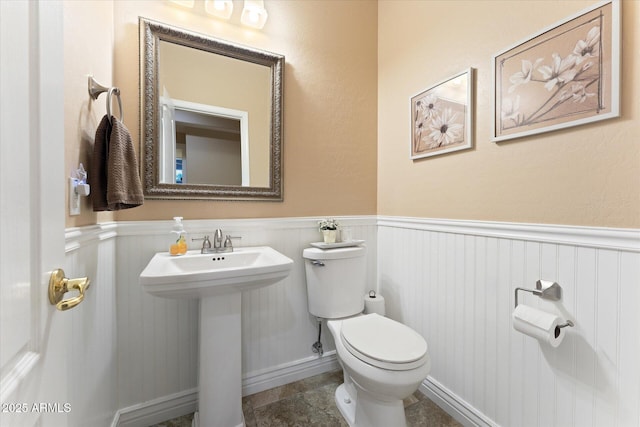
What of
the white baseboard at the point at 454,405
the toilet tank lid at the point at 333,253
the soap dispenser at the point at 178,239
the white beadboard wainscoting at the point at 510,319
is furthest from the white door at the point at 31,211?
the white baseboard at the point at 454,405

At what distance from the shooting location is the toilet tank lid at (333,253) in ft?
5.23

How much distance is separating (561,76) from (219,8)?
1675mm

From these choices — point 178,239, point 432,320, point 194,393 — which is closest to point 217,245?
point 178,239

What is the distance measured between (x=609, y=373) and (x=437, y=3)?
6.21 feet

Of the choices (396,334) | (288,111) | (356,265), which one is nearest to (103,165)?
(288,111)

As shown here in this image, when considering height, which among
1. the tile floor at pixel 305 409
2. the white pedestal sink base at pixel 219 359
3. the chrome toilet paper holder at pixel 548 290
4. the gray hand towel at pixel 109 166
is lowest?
the tile floor at pixel 305 409

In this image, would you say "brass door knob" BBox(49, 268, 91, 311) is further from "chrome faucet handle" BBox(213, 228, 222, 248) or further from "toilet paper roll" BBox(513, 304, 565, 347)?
"toilet paper roll" BBox(513, 304, 565, 347)

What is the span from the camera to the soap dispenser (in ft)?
4.38

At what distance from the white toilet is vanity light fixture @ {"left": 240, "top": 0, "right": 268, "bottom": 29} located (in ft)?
4.60

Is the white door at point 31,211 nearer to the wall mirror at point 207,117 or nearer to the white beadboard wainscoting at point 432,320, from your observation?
the white beadboard wainscoting at point 432,320

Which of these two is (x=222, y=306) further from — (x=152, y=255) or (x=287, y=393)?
(x=287, y=393)

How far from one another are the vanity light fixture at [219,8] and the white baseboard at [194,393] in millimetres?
2105

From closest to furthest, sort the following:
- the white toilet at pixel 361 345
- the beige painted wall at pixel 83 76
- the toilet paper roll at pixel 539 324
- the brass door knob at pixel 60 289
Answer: the brass door knob at pixel 60 289
the beige painted wall at pixel 83 76
the toilet paper roll at pixel 539 324
the white toilet at pixel 361 345

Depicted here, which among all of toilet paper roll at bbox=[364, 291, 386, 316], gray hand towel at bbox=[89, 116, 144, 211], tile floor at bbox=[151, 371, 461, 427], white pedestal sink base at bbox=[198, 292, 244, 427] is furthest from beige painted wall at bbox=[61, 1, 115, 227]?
toilet paper roll at bbox=[364, 291, 386, 316]
